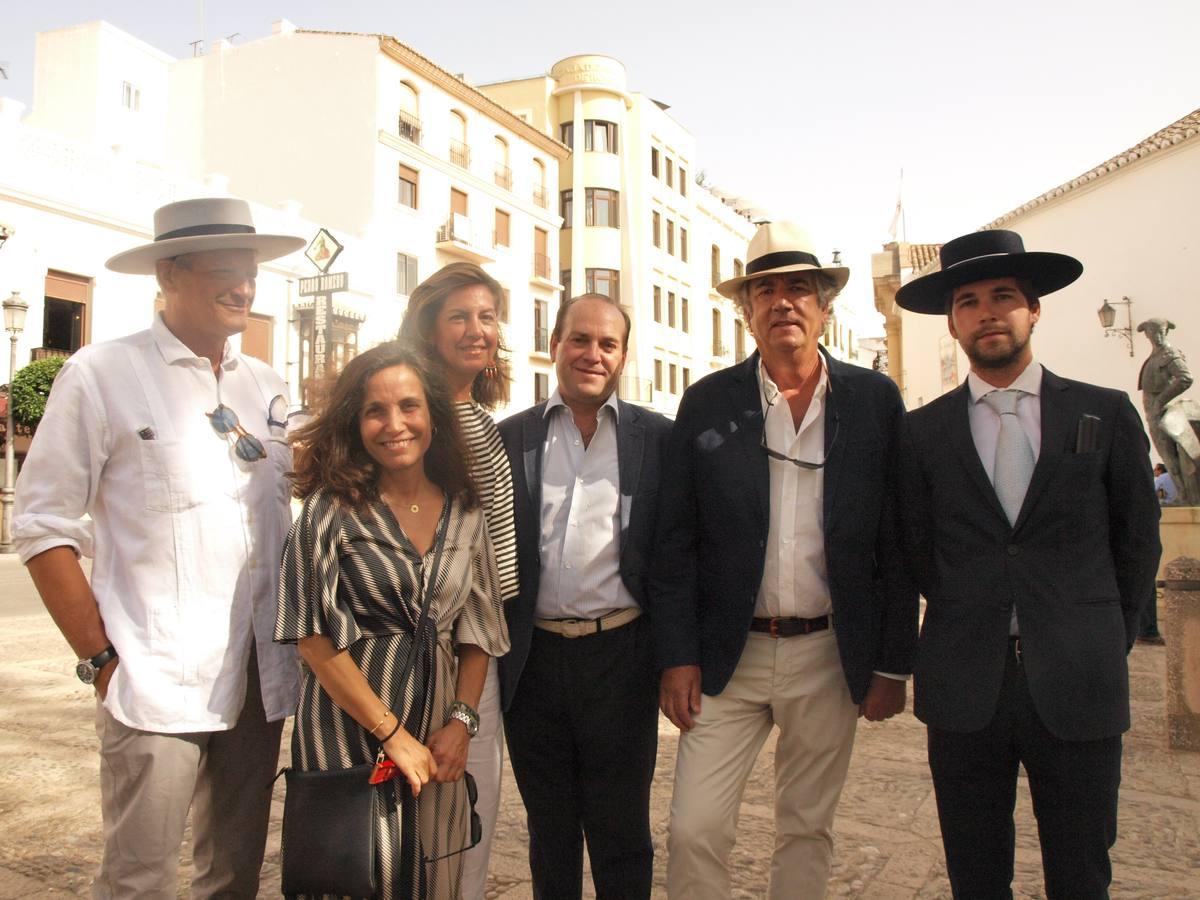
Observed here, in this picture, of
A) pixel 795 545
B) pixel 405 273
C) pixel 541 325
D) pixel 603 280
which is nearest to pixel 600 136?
pixel 603 280

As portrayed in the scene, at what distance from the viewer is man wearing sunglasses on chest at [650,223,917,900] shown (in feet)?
9.66

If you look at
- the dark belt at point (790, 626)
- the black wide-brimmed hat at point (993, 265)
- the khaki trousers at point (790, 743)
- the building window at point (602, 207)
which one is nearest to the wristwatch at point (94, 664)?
the khaki trousers at point (790, 743)

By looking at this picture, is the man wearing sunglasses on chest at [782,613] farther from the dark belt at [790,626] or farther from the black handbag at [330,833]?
the black handbag at [330,833]

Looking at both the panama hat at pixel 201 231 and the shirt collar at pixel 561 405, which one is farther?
the shirt collar at pixel 561 405

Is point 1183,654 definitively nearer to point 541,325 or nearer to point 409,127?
point 409,127

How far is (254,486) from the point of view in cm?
277

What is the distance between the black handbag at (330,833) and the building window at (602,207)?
35.9 meters

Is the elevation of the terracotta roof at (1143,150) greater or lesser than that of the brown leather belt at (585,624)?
greater

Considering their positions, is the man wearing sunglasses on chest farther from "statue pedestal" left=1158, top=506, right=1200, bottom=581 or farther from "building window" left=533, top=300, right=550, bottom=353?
"building window" left=533, top=300, right=550, bottom=353

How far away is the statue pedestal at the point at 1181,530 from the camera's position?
379 inches

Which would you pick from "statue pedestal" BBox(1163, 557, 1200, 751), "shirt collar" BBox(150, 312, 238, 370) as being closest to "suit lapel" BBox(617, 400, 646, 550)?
"shirt collar" BBox(150, 312, 238, 370)

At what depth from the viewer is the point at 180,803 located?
2551 millimetres

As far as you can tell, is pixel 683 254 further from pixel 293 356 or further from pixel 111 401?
pixel 111 401

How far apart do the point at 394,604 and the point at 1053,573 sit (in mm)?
1769
